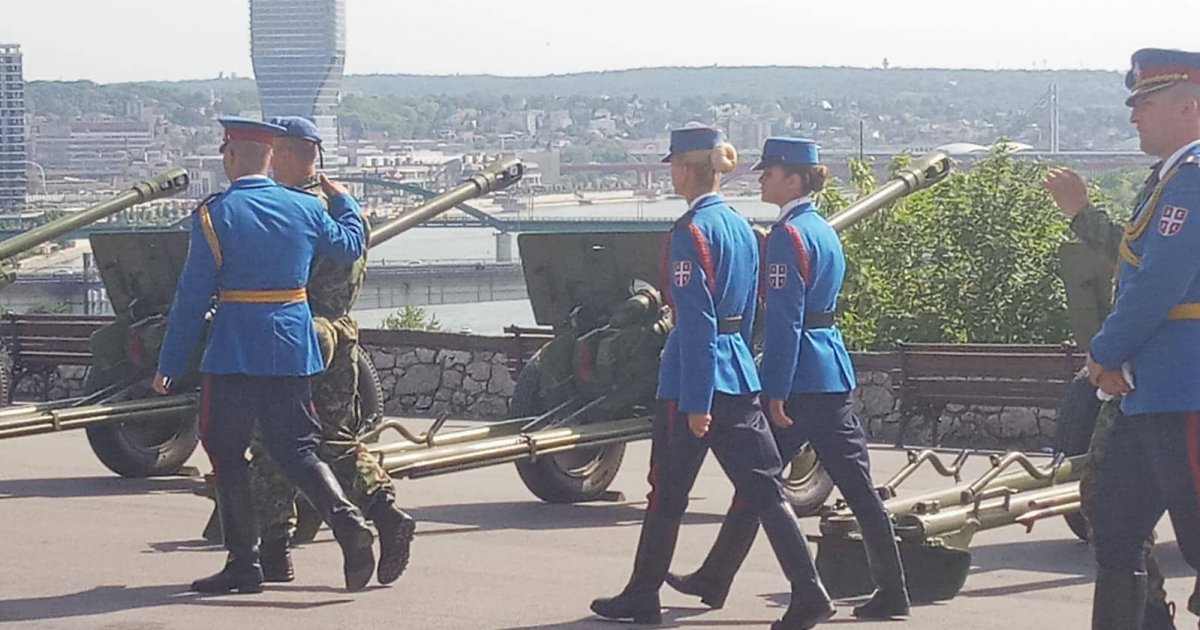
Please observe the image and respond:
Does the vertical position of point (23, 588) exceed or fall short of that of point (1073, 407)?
it falls short

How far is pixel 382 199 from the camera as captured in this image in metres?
32.1

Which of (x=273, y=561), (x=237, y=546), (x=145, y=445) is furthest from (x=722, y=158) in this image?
(x=145, y=445)

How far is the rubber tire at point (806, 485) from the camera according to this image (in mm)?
11008

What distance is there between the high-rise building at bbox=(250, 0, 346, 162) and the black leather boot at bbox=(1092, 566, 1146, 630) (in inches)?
3148

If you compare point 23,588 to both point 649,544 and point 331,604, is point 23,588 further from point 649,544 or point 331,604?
point 649,544

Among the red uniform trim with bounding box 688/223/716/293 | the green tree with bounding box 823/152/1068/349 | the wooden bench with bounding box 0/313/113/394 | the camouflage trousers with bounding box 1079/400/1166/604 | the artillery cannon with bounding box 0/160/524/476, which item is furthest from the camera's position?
the green tree with bounding box 823/152/1068/349

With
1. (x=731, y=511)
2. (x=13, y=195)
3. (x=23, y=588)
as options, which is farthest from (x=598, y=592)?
(x=13, y=195)

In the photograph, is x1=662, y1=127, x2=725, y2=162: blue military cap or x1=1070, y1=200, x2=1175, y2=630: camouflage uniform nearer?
x1=1070, y1=200, x2=1175, y2=630: camouflage uniform

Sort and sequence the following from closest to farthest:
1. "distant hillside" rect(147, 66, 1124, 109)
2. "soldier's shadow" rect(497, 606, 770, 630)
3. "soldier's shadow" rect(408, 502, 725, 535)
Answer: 1. "soldier's shadow" rect(497, 606, 770, 630)
2. "soldier's shadow" rect(408, 502, 725, 535)
3. "distant hillside" rect(147, 66, 1124, 109)

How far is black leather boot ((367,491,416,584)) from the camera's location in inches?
348

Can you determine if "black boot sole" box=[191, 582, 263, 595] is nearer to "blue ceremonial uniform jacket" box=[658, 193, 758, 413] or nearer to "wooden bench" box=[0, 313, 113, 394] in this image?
"blue ceremonial uniform jacket" box=[658, 193, 758, 413]

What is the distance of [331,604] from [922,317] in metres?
11.6

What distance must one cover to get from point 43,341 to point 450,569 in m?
7.79

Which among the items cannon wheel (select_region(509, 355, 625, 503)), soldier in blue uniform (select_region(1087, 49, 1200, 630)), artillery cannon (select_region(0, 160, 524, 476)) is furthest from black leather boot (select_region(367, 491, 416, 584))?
artillery cannon (select_region(0, 160, 524, 476))
